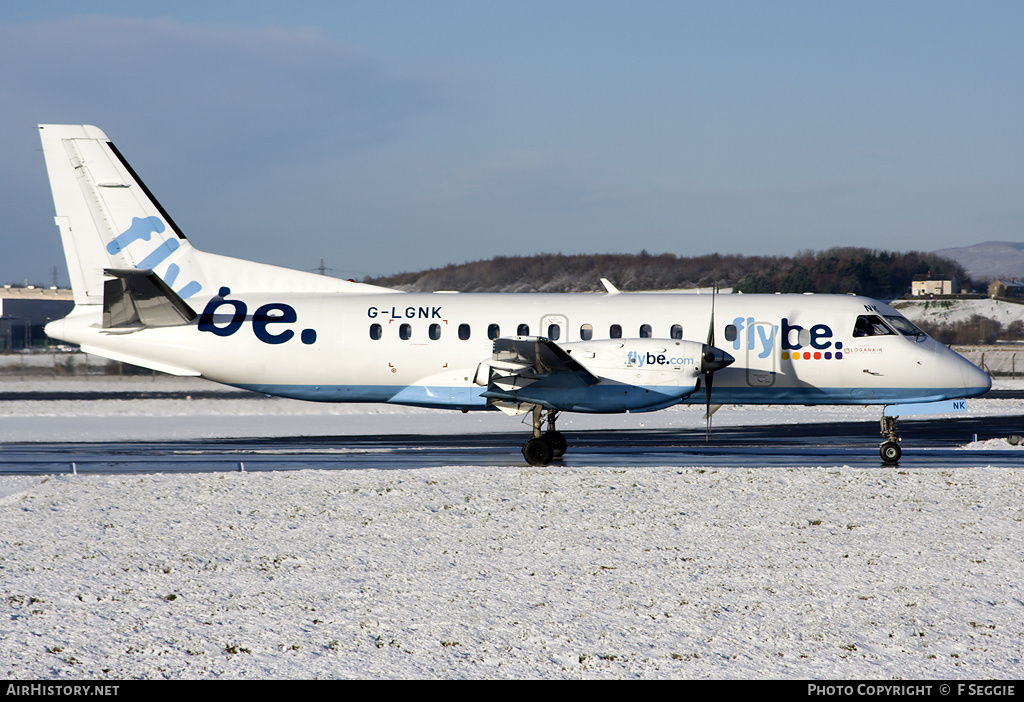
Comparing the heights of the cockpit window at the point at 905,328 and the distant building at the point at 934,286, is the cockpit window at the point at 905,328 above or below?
below

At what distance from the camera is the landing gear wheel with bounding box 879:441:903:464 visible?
56.7ft

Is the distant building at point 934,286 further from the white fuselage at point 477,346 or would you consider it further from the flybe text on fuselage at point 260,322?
the flybe text on fuselage at point 260,322

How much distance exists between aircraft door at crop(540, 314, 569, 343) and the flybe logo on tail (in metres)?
8.19

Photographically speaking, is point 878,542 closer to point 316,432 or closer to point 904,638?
point 904,638

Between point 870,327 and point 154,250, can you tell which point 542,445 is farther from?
point 154,250

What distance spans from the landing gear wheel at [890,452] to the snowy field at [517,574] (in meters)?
1.83

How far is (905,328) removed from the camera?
61.9ft

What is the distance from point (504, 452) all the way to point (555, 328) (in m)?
3.15

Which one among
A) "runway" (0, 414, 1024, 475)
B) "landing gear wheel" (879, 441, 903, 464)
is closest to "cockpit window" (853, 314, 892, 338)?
"landing gear wheel" (879, 441, 903, 464)

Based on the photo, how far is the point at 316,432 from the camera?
78.0 feet

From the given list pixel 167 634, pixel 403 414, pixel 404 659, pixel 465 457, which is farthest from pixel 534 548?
pixel 403 414

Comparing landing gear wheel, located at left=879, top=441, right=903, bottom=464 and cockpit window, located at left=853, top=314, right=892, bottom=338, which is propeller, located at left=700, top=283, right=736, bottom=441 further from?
landing gear wheel, located at left=879, top=441, right=903, bottom=464

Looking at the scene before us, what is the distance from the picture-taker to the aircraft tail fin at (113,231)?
63.5ft

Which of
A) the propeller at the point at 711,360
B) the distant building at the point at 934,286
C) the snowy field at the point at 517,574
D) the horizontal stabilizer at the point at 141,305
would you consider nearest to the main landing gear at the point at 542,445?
Result: the snowy field at the point at 517,574
